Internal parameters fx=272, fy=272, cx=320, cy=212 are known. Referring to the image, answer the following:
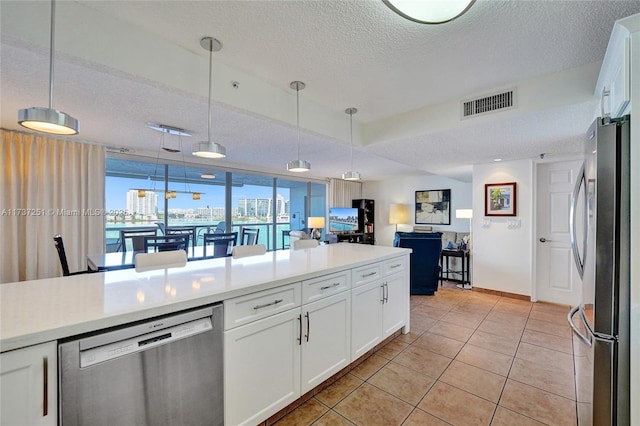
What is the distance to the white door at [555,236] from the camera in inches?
155

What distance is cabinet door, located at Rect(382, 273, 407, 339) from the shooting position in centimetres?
258

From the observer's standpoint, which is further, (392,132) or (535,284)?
(535,284)

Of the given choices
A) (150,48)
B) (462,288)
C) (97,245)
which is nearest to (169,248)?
Answer: (97,245)

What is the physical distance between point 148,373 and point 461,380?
85.8 inches

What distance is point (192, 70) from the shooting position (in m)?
2.00

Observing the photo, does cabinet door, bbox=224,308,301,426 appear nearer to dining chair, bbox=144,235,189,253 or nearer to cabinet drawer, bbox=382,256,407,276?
cabinet drawer, bbox=382,256,407,276

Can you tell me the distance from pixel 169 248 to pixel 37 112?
2.32m

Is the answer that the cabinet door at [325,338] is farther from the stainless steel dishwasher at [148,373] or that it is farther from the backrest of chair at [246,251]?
the backrest of chair at [246,251]

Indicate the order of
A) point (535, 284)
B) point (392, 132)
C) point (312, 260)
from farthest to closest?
point (535, 284), point (392, 132), point (312, 260)

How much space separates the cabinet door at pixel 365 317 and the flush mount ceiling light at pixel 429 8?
1.80 metres

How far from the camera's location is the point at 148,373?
1177 mm

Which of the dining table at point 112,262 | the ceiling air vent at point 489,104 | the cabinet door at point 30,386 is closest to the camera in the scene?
the cabinet door at point 30,386

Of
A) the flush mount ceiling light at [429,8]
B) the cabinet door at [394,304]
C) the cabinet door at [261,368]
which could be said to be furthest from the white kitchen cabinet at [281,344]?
the flush mount ceiling light at [429,8]

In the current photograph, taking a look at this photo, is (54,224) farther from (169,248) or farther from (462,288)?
(462,288)
